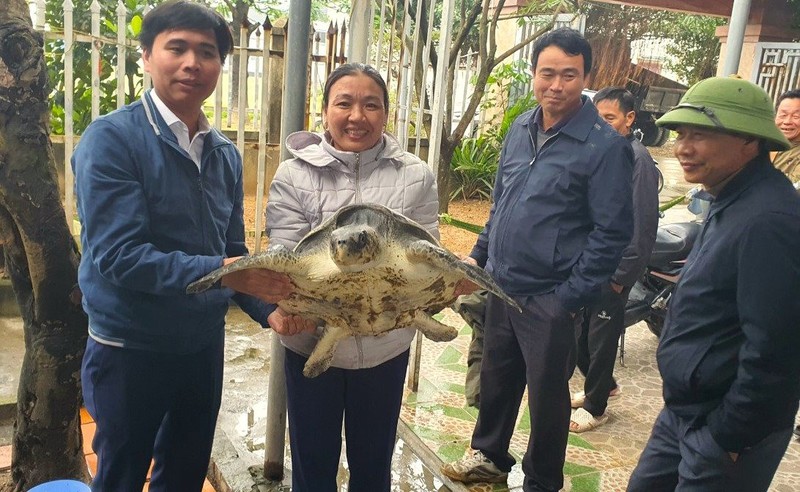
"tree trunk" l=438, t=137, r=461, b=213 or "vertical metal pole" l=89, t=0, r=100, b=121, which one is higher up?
"vertical metal pole" l=89, t=0, r=100, b=121

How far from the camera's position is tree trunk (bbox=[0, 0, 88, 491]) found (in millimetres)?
2049

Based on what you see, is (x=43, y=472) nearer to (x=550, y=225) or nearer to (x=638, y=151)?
(x=550, y=225)

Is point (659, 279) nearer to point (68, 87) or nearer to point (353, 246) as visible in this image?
point (353, 246)

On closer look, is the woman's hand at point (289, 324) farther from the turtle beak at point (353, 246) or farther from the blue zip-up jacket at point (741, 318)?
the blue zip-up jacket at point (741, 318)

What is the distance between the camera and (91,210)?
1594 millimetres

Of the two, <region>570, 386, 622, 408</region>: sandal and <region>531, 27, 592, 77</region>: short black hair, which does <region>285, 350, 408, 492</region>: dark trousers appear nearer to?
<region>531, 27, 592, 77</region>: short black hair

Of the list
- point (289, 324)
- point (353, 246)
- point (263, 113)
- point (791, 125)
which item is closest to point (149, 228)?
point (289, 324)

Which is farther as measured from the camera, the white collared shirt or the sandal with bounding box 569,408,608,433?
the sandal with bounding box 569,408,608,433

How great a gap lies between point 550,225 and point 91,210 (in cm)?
168

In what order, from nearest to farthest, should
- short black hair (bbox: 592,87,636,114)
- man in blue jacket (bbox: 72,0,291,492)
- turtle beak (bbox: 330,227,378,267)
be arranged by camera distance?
1. turtle beak (bbox: 330,227,378,267)
2. man in blue jacket (bbox: 72,0,291,492)
3. short black hair (bbox: 592,87,636,114)

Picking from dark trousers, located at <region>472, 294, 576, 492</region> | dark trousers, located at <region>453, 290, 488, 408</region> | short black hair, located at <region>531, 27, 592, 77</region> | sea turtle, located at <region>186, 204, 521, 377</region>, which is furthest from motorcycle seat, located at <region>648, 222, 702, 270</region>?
sea turtle, located at <region>186, 204, 521, 377</region>

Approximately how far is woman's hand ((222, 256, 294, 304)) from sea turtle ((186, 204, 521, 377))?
4cm

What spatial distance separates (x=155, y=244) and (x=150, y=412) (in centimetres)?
53

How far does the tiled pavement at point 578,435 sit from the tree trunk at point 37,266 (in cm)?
168
